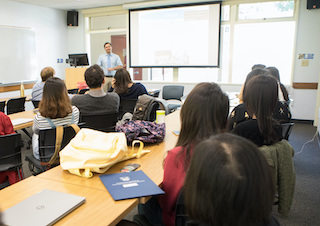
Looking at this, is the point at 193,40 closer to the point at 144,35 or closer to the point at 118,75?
the point at 144,35

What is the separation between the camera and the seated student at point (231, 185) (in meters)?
0.72

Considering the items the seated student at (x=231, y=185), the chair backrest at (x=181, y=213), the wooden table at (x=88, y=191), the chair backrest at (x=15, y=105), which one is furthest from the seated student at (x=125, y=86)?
the seated student at (x=231, y=185)

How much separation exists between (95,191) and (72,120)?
1.28 meters

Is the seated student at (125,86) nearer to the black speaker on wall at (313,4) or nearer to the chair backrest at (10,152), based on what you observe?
the chair backrest at (10,152)

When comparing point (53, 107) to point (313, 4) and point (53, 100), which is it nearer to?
point (53, 100)

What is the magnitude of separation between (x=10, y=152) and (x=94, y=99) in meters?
0.96

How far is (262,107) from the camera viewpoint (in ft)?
5.77

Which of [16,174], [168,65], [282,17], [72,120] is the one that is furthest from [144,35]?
[16,174]

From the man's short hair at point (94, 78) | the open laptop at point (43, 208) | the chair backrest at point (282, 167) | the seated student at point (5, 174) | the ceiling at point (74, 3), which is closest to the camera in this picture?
the open laptop at point (43, 208)

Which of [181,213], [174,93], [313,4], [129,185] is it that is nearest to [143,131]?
[129,185]

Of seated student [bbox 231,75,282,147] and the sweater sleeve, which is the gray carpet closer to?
seated student [bbox 231,75,282,147]

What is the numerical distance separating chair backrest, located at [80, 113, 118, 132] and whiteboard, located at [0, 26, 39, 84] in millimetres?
4929

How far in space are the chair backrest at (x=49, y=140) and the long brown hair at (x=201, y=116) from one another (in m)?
1.20

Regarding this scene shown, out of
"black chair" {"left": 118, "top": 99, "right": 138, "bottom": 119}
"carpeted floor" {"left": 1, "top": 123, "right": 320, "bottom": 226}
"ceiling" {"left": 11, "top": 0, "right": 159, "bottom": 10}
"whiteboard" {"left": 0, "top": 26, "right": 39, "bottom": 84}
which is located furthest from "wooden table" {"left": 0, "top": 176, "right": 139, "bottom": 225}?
"ceiling" {"left": 11, "top": 0, "right": 159, "bottom": 10}
